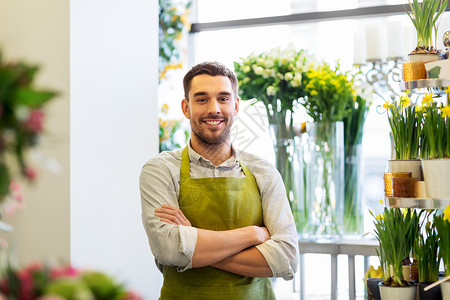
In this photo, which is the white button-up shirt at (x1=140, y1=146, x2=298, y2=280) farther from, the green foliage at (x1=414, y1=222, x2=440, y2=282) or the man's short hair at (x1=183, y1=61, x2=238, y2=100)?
the green foliage at (x1=414, y1=222, x2=440, y2=282)

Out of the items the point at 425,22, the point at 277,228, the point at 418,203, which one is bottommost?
the point at 277,228

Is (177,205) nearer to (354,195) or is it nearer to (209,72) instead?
(209,72)

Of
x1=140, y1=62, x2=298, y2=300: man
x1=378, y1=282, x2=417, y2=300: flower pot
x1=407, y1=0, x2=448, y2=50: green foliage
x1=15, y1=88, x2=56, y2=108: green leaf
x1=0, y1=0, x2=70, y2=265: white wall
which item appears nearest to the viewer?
x1=15, y1=88, x2=56, y2=108: green leaf

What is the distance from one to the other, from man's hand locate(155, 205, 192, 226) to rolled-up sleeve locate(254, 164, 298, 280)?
301 millimetres

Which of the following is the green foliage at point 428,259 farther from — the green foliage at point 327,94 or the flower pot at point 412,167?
the green foliage at point 327,94

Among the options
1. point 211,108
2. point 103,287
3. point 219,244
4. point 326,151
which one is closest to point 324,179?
point 326,151

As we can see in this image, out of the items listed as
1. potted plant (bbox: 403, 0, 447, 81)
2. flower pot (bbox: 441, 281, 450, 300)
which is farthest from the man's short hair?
flower pot (bbox: 441, 281, 450, 300)

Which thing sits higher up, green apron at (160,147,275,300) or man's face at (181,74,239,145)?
man's face at (181,74,239,145)

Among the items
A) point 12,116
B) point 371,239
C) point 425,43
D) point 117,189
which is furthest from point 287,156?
point 12,116

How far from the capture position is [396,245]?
1.84 meters

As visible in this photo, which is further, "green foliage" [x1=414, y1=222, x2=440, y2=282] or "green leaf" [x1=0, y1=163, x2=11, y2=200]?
"green foliage" [x1=414, y1=222, x2=440, y2=282]

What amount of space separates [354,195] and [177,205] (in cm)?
160

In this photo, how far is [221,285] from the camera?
6.81 ft

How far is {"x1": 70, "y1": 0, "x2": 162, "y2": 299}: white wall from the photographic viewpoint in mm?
2600
